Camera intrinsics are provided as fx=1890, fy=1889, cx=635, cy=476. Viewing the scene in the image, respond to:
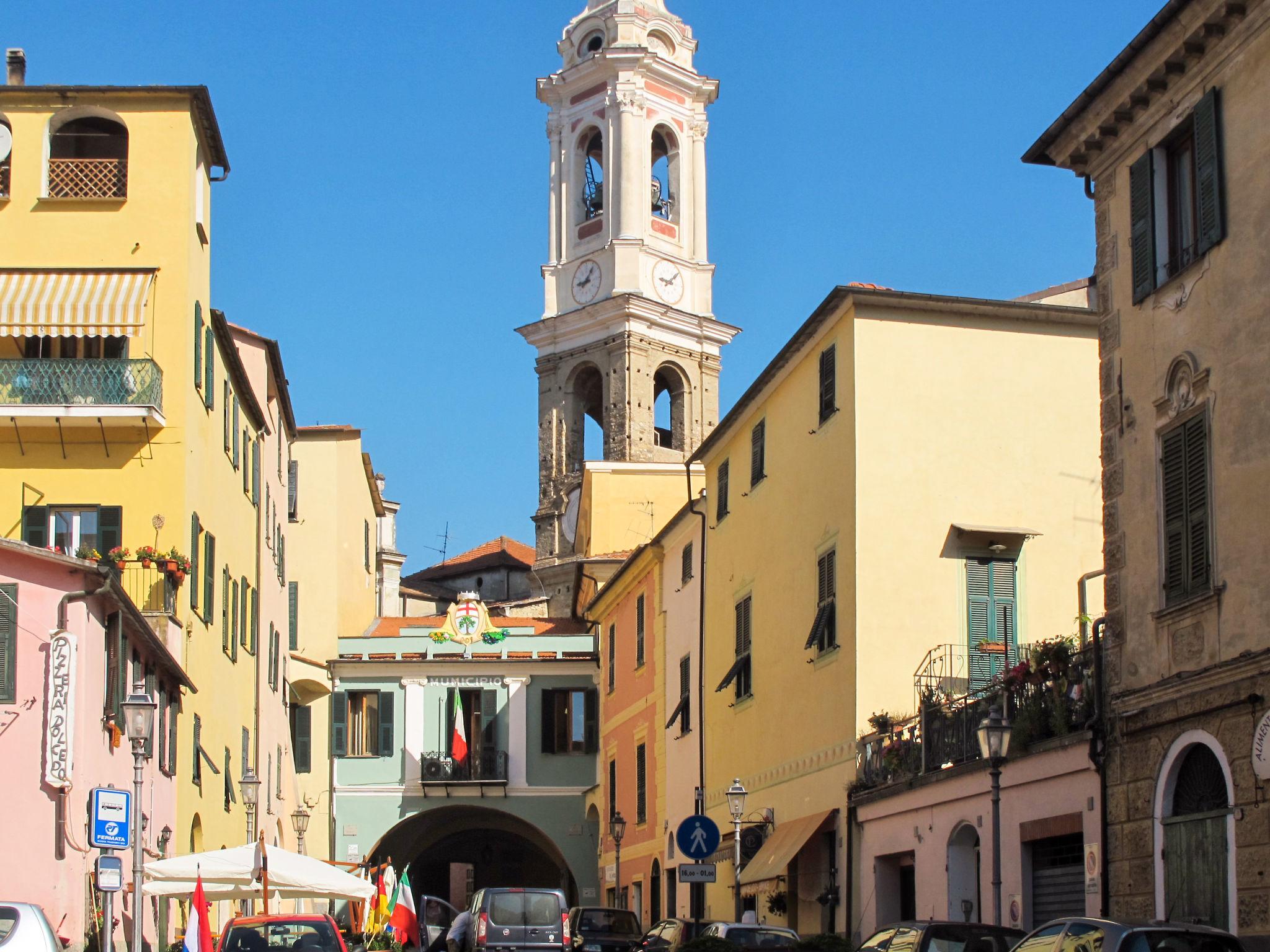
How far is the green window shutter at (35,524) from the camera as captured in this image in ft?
93.8

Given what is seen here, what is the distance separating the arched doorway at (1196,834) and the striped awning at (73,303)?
59.0 ft

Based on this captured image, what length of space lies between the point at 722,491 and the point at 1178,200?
18501 mm

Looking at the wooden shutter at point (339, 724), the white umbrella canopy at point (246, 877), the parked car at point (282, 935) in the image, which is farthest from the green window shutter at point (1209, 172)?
the wooden shutter at point (339, 724)

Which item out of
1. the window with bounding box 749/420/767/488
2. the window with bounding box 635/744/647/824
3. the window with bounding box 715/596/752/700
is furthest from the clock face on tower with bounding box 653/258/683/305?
the window with bounding box 715/596/752/700

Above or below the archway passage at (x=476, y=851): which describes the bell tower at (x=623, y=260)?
above

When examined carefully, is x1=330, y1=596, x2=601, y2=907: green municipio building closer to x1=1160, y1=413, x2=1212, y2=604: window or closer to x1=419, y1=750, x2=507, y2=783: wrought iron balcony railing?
x1=419, y1=750, x2=507, y2=783: wrought iron balcony railing

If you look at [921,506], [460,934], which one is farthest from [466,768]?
[921,506]

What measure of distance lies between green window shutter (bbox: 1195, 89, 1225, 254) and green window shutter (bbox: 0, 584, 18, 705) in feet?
46.0

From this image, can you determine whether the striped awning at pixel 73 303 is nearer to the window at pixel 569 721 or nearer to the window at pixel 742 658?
the window at pixel 742 658

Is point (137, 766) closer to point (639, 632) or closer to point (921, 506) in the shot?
point (921, 506)

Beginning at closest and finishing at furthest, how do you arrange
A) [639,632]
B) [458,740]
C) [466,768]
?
1. [639,632]
2. [458,740]
3. [466,768]

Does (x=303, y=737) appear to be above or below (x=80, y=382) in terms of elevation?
below

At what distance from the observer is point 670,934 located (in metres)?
28.4

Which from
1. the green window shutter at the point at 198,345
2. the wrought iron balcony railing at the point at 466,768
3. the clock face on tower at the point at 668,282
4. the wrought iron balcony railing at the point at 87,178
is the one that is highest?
the clock face on tower at the point at 668,282
